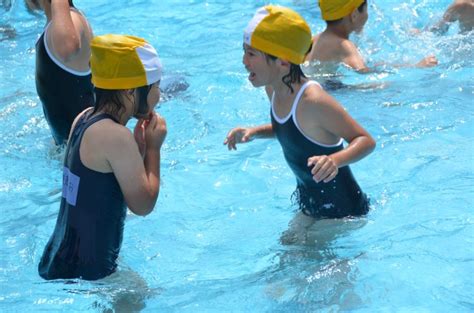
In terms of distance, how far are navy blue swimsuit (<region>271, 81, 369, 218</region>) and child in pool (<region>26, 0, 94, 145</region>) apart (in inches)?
67.5

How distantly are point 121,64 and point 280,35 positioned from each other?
3.16ft

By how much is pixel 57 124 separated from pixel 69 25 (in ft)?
2.83

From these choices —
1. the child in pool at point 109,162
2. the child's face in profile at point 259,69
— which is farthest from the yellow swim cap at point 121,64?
the child's face in profile at point 259,69

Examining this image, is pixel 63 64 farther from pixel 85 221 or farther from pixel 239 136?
pixel 85 221

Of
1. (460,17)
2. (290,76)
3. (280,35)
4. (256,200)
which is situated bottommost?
(256,200)

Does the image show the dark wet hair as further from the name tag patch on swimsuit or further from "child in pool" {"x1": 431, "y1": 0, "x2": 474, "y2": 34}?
"child in pool" {"x1": 431, "y1": 0, "x2": 474, "y2": 34}

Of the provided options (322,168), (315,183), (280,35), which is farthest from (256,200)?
(322,168)

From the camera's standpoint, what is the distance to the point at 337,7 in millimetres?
7211

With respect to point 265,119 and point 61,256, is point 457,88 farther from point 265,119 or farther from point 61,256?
point 61,256

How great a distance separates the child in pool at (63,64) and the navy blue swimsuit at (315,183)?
1716 mm

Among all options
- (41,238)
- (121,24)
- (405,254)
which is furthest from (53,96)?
(121,24)

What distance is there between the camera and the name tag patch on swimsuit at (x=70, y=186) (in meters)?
4.38

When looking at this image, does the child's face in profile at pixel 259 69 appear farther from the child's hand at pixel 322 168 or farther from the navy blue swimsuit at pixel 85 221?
the navy blue swimsuit at pixel 85 221

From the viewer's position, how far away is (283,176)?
22.6ft
